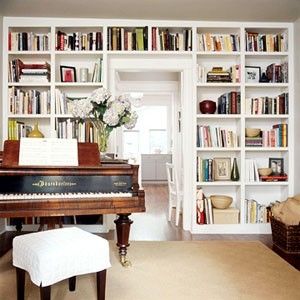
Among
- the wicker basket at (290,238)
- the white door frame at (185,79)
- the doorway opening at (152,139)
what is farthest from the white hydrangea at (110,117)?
the doorway opening at (152,139)

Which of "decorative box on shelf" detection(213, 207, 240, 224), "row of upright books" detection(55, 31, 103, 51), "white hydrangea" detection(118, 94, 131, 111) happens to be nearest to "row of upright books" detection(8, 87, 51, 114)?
"row of upright books" detection(55, 31, 103, 51)

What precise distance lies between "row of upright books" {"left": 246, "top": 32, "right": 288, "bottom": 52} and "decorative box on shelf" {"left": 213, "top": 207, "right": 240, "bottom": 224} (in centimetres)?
207

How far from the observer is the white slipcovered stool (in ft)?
5.93

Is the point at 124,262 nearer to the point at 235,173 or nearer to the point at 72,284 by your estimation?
the point at 72,284

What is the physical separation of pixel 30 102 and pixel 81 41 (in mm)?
986

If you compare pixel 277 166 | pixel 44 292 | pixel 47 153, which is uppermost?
pixel 47 153

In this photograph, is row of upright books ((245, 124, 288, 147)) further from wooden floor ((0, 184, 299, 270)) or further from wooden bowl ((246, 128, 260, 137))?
wooden floor ((0, 184, 299, 270))

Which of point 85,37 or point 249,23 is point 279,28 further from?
point 85,37

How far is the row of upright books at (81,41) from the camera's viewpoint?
411cm

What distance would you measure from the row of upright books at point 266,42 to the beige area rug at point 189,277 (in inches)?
97.1

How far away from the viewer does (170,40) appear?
4.17m

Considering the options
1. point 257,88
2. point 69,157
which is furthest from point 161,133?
point 69,157

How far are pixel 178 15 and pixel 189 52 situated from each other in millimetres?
459

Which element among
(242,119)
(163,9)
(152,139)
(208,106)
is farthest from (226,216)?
(152,139)
